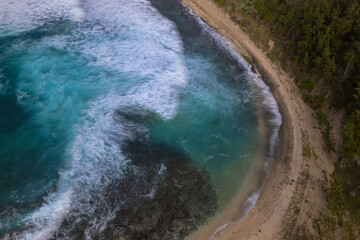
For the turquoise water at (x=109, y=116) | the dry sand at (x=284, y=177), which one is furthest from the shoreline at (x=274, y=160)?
the turquoise water at (x=109, y=116)

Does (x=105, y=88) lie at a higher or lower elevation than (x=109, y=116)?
higher

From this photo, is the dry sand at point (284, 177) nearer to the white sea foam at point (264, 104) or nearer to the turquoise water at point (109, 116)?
the white sea foam at point (264, 104)

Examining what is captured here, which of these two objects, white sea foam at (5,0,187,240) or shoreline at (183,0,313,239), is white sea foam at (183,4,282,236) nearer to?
shoreline at (183,0,313,239)

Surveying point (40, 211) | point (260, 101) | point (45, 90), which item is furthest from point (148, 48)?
point (40, 211)

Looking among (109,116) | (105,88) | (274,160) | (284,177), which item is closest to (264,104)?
(274,160)

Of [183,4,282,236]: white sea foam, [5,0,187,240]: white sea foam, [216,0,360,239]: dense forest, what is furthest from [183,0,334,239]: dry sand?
[5,0,187,240]: white sea foam

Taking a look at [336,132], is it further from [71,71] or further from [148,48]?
[71,71]

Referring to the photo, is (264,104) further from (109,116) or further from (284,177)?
(109,116)

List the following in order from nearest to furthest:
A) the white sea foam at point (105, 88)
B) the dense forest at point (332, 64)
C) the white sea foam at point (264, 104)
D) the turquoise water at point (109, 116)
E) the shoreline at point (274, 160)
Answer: the shoreline at point (274, 160) → the white sea foam at point (105, 88) → the turquoise water at point (109, 116) → the white sea foam at point (264, 104) → the dense forest at point (332, 64)
